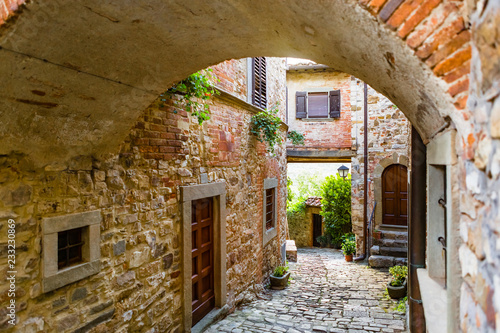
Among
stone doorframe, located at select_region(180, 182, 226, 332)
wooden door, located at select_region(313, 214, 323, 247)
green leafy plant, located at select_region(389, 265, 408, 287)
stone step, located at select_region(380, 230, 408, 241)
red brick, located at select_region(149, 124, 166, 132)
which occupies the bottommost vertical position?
wooden door, located at select_region(313, 214, 323, 247)

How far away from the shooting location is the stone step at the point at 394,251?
865 cm

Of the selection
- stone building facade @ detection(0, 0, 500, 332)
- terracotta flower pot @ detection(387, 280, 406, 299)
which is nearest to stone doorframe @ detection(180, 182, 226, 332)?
stone building facade @ detection(0, 0, 500, 332)

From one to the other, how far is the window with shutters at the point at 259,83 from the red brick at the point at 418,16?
501 cm

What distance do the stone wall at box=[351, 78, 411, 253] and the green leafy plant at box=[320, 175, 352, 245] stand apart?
2.57 meters

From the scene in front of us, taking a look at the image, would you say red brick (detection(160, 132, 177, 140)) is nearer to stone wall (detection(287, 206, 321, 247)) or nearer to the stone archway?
the stone archway

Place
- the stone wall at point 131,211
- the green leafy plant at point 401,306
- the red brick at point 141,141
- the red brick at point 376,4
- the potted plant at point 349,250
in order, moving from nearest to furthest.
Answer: the red brick at point 376,4 < the stone wall at point 131,211 < the red brick at point 141,141 < the green leafy plant at point 401,306 < the potted plant at point 349,250

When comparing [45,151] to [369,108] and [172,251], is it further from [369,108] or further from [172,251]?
[369,108]

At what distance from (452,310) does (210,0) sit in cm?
203

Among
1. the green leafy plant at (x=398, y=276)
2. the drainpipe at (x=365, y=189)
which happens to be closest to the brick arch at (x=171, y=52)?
the green leafy plant at (x=398, y=276)

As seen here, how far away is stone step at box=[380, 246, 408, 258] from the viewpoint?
8648mm

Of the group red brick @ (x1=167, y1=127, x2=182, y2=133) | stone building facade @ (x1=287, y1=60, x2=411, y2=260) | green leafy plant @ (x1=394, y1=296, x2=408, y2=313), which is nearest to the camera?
red brick @ (x1=167, y1=127, x2=182, y2=133)

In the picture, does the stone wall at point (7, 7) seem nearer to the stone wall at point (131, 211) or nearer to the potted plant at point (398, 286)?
the stone wall at point (131, 211)

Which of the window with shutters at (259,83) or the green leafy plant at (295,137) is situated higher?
the window with shutters at (259,83)

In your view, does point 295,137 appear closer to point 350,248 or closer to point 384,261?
point 350,248
